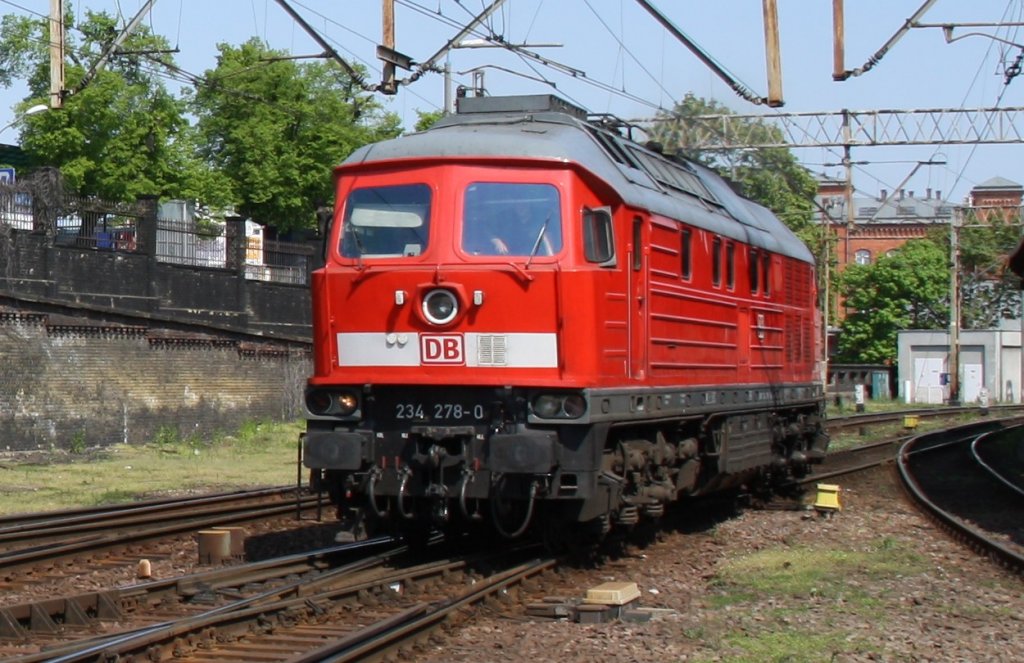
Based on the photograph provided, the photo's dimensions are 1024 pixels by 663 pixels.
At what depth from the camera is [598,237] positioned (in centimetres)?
1173

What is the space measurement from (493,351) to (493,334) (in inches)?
5.2

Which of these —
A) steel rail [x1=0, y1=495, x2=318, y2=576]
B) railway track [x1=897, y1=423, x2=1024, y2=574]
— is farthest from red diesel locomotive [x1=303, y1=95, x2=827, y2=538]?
railway track [x1=897, y1=423, x2=1024, y2=574]

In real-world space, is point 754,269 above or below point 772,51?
below

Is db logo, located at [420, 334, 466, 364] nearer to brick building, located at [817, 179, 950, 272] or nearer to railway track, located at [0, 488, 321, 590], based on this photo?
railway track, located at [0, 488, 321, 590]

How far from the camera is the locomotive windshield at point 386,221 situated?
38.3ft

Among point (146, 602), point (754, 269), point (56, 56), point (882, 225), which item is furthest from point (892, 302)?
point (146, 602)

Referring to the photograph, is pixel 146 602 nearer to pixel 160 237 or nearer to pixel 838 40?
pixel 838 40

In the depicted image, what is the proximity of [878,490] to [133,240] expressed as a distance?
60.9 feet

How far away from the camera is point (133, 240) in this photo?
32.1 meters

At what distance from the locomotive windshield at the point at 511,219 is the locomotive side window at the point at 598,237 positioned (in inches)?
10.0

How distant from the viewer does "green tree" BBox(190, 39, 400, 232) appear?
55500mm

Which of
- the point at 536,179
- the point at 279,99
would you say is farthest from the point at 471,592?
the point at 279,99

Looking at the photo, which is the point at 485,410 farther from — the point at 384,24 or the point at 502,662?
the point at 384,24

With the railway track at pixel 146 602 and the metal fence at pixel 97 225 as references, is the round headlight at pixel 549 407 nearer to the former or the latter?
the railway track at pixel 146 602
